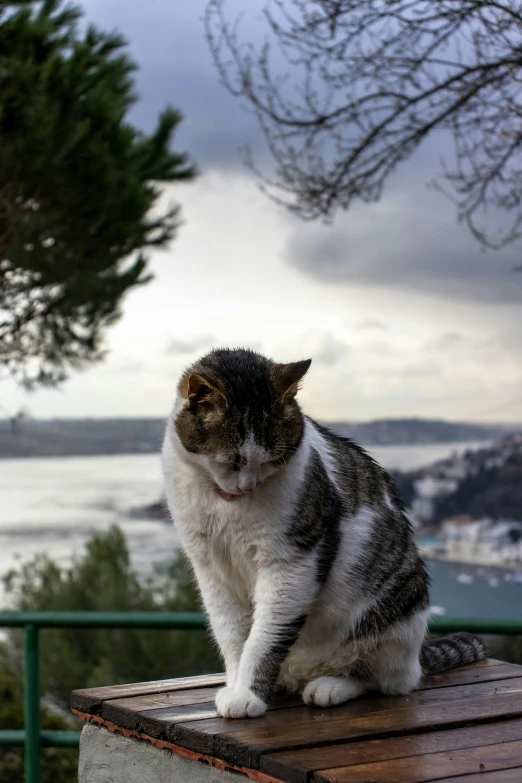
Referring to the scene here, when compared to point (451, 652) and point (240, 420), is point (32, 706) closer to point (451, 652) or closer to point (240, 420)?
point (451, 652)

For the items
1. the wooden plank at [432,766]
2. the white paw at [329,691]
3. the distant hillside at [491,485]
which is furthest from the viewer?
the distant hillside at [491,485]

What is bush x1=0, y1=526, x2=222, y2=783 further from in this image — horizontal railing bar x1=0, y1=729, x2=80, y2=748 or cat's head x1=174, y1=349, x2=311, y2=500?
cat's head x1=174, y1=349, x2=311, y2=500

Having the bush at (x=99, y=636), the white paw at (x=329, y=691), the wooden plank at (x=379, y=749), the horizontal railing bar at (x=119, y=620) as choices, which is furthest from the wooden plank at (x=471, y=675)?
the bush at (x=99, y=636)

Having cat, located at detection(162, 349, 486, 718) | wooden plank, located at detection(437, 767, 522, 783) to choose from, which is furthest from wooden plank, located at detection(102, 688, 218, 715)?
wooden plank, located at detection(437, 767, 522, 783)

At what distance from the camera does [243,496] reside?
1.79m

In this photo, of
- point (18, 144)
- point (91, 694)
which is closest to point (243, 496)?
point (91, 694)

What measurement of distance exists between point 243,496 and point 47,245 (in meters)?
5.03

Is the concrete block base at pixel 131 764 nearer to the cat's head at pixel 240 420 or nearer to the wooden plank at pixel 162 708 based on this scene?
the wooden plank at pixel 162 708

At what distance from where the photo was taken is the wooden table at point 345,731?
1.48 meters

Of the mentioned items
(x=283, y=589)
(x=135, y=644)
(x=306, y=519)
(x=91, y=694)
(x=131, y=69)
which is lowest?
(x=135, y=644)

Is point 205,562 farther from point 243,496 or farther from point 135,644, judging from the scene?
point 135,644

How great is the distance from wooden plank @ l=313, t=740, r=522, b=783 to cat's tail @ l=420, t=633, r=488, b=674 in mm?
619

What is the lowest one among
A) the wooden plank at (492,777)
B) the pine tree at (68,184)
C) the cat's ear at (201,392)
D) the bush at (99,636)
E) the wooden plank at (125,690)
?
the bush at (99,636)

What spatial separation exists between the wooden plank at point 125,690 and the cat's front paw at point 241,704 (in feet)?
1.09
